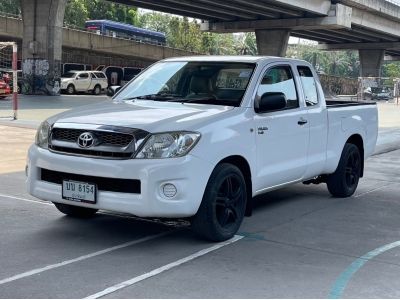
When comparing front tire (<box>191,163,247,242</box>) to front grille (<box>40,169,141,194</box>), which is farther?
front tire (<box>191,163,247,242</box>)

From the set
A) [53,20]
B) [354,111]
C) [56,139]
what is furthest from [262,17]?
[56,139]

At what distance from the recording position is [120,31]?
5872 cm

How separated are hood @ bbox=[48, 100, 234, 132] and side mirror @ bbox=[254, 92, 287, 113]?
397 millimetres

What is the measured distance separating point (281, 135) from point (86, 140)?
2233 mm

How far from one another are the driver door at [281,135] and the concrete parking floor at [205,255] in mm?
548

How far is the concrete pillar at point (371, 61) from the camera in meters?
69.1

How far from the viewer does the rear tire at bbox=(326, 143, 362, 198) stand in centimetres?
807

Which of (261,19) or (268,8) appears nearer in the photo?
(268,8)

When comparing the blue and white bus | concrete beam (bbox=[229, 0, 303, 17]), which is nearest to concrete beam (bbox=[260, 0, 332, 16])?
concrete beam (bbox=[229, 0, 303, 17])

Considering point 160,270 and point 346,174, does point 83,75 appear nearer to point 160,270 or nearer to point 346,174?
point 346,174

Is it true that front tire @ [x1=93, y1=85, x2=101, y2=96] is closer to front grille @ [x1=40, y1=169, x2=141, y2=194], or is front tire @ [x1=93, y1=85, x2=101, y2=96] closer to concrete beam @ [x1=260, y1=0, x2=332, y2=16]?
concrete beam @ [x1=260, y1=0, x2=332, y2=16]

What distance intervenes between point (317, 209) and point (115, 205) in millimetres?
3143

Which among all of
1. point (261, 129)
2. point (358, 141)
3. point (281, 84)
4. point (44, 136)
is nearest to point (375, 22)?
point (358, 141)

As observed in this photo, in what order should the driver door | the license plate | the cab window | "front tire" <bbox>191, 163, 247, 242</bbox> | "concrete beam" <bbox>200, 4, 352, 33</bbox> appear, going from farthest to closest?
1. "concrete beam" <bbox>200, 4, 352, 33</bbox>
2. the cab window
3. the driver door
4. "front tire" <bbox>191, 163, 247, 242</bbox>
5. the license plate
